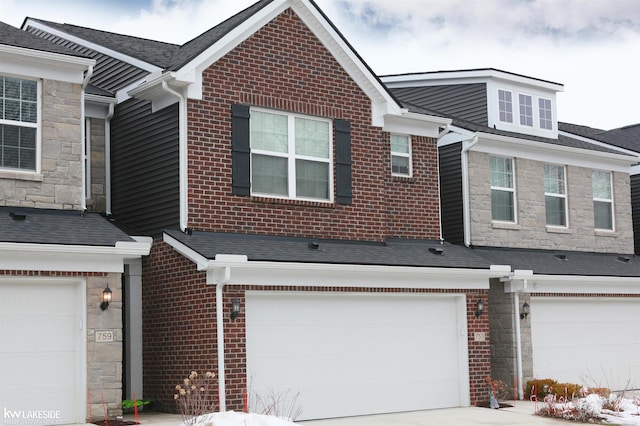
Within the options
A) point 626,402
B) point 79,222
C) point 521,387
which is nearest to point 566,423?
point 626,402

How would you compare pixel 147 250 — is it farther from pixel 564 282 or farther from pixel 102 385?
pixel 564 282

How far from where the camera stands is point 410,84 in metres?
25.7

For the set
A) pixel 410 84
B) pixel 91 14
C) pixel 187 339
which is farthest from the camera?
pixel 91 14

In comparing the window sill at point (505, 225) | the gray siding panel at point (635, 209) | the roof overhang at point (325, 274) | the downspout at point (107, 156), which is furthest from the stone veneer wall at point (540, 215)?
the downspout at point (107, 156)

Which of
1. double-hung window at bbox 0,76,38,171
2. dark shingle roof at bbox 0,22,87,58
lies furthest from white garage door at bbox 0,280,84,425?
dark shingle roof at bbox 0,22,87,58

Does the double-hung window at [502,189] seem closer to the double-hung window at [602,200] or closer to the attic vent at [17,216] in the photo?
the double-hung window at [602,200]

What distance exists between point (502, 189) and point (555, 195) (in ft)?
6.57

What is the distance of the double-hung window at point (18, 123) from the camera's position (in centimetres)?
1551

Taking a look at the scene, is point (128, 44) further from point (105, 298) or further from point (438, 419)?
point (438, 419)

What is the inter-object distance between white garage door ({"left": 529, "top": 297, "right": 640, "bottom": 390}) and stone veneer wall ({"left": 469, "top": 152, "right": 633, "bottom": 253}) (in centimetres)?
192

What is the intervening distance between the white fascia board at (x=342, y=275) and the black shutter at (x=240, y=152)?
2.02 meters

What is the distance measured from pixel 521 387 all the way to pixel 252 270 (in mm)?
7719

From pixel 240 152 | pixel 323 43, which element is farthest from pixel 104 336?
pixel 323 43

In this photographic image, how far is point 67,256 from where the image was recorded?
1433cm
